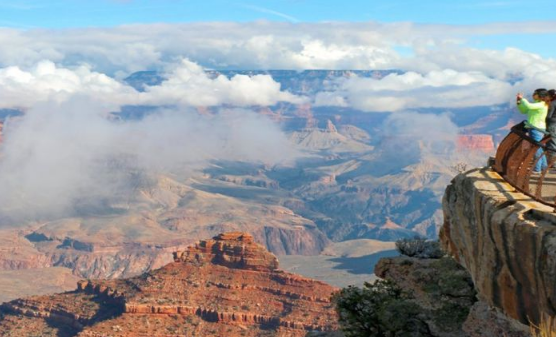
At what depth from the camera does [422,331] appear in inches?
982

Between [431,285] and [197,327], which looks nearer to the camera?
[431,285]

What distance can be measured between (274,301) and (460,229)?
145 m

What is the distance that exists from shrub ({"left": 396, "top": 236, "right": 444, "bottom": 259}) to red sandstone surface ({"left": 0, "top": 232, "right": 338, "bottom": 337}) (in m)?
110

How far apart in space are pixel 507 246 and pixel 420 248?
476 inches

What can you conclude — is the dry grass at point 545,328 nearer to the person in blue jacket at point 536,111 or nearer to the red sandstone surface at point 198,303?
the person in blue jacket at point 536,111

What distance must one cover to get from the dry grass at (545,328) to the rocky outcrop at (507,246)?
0.20 m

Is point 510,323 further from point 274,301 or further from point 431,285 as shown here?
point 274,301

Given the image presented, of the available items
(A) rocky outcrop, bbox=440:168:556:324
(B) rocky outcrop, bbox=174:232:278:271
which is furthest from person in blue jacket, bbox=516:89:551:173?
(B) rocky outcrop, bbox=174:232:278:271

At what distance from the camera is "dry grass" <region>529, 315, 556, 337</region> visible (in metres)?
14.6

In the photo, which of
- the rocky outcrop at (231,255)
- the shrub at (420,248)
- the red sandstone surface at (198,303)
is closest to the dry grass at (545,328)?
the shrub at (420,248)

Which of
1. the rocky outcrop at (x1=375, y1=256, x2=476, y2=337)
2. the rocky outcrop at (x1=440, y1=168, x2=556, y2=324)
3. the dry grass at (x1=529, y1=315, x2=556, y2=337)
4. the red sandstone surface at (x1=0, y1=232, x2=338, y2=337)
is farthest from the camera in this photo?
the red sandstone surface at (x1=0, y1=232, x2=338, y2=337)

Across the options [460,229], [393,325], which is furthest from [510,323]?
[393,325]

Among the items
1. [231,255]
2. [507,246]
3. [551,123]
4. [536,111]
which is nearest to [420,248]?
[551,123]

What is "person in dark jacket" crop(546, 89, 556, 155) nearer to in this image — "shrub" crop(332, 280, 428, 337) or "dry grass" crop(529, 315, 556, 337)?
"dry grass" crop(529, 315, 556, 337)
